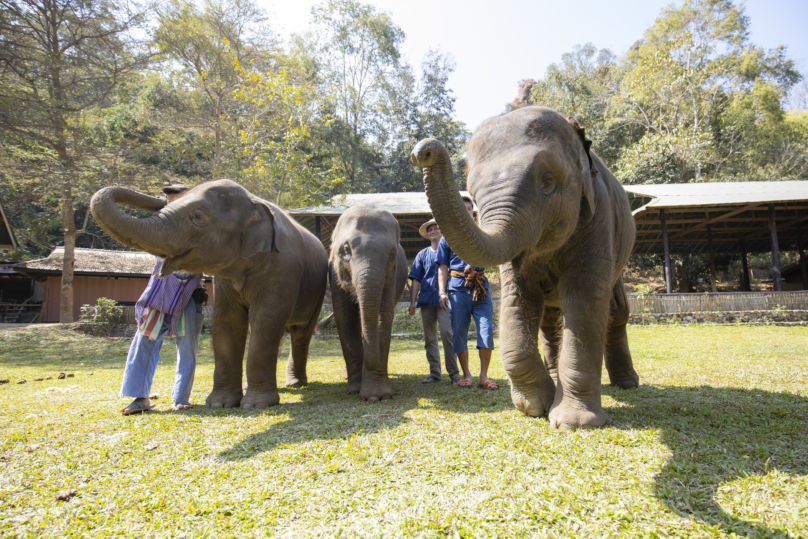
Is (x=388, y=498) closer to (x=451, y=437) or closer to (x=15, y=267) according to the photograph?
(x=451, y=437)

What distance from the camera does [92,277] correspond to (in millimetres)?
23266

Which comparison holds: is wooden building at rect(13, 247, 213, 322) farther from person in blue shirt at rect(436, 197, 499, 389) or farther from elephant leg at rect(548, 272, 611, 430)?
elephant leg at rect(548, 272, 611, 430)

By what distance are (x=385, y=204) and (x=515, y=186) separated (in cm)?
1742

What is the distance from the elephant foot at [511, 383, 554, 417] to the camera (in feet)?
12.2

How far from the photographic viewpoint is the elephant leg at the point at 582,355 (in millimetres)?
3324

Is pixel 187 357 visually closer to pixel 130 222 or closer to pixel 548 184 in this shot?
pixel 130 222

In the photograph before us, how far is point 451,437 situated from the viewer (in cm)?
323

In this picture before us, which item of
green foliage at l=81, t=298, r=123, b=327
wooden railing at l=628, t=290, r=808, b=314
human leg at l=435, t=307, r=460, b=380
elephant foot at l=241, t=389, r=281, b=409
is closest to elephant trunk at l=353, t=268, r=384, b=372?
elephant foot at l=241, t=389, r=281, b=409

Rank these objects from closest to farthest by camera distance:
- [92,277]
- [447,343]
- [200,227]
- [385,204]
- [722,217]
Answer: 1. [200,227]
2. [447,343]
3. [722,217]
4. [385,204]
5. [92,277]

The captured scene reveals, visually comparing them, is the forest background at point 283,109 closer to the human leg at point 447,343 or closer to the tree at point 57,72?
the tree at point 57,72

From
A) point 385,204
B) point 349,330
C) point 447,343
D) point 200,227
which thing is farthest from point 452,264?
point 385,204

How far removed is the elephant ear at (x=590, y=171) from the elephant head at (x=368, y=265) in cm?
246

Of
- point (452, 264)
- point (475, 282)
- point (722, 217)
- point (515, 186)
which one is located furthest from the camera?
point (722, 217)

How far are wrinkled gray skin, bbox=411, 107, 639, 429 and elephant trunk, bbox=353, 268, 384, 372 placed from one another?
1.61 meters
